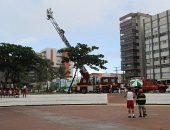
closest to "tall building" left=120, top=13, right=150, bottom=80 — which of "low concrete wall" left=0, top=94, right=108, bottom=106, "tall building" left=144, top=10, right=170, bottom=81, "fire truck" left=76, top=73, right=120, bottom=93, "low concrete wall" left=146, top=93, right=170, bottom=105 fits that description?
"tall building" left=144, top=10, right=170, bottom=81

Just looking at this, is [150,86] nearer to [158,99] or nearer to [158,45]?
[158,99]

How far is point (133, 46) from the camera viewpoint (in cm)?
14725

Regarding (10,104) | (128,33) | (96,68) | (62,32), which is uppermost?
(128,33)

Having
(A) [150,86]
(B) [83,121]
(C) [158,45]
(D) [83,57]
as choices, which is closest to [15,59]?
(D) [83,57]

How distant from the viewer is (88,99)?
1585 inches

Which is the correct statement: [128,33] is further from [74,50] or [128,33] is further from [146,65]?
[74,50]

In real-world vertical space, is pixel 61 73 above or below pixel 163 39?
below

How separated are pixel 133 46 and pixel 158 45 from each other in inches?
594

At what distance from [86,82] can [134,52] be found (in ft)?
288

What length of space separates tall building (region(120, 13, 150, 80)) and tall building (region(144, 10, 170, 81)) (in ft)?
17.4

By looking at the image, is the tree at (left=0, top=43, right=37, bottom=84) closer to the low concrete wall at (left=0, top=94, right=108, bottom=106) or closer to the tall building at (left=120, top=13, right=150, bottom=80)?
the low concrete wall at (left=0, top=94, right=108, bottom=106)

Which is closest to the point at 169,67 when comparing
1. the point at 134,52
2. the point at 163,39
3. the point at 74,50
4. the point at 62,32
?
the point at 163,39

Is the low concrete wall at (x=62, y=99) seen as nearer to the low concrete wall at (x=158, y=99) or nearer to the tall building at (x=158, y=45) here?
the low concrete wall at (x=158, y=99)

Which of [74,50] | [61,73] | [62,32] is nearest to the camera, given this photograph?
[74,50]
